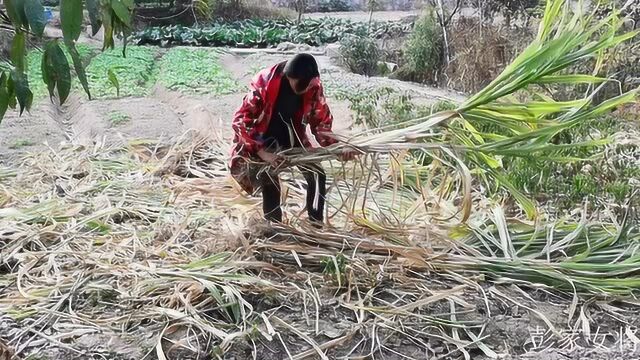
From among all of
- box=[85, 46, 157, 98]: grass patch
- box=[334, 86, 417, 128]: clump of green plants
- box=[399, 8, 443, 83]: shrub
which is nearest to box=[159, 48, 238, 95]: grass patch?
box=[85, 46, 157, 98]: grass patch

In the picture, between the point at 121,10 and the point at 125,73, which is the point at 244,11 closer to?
the point at 125,73

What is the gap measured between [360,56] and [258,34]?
3088 millimetres

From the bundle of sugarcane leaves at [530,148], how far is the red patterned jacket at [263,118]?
0.14 metres

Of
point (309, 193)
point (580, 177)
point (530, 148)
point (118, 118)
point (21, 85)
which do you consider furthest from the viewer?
point (118, 118)

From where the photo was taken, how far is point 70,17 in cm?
106

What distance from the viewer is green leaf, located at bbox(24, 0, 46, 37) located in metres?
1.05

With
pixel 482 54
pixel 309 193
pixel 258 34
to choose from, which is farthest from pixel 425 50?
pixel 309 193

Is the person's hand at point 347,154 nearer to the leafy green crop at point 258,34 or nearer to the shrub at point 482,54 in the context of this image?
A: the shrub at point 482,54

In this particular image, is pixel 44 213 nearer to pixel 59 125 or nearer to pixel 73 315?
pixel 73 315

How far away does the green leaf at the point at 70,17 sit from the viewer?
1.04m

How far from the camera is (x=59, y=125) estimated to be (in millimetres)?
6867

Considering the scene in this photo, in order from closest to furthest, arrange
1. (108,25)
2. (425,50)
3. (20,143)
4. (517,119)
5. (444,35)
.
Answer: (108,25) → (517,119) → (20,143) → (444,35) → (425,50)

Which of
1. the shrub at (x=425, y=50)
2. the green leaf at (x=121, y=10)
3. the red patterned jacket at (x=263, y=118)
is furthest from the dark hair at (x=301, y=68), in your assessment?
the shrub at (x=425, y=50)

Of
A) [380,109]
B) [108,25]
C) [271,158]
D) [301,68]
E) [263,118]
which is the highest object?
[108,25]
